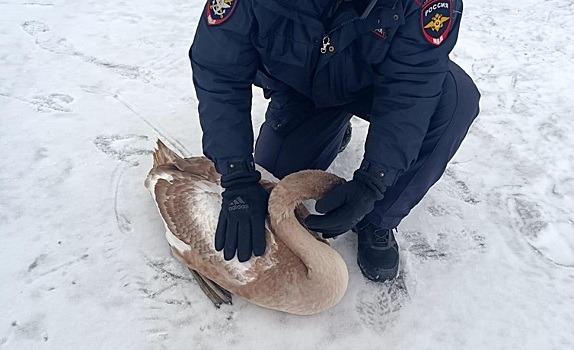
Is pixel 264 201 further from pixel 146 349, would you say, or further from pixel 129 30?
pixel 129 30

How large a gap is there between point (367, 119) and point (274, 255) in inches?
35.8

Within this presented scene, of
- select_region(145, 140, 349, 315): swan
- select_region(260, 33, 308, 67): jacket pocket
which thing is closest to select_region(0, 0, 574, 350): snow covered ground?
select_region(145, 140, 349, 315): swan

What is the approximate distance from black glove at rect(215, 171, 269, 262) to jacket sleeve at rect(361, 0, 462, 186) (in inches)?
20.4

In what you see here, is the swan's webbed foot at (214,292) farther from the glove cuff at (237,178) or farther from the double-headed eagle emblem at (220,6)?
the double-headed eagle emblem at (220,6)

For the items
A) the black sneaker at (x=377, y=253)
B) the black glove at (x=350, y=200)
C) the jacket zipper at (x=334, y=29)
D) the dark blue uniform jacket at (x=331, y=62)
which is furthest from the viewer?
the black sneaker at (x=377, y=253)

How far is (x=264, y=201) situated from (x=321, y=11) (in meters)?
0.87

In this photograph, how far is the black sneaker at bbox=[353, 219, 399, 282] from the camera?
272cm

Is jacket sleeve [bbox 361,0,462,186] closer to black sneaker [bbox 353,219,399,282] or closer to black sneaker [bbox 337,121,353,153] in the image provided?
black sneaker [bbox 353,219,399,282]

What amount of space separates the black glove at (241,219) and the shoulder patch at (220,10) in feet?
2.17

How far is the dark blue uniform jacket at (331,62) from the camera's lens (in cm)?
214

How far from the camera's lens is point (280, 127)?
3.00 meters

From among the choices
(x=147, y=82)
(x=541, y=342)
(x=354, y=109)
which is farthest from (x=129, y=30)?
(x=541, y=342)

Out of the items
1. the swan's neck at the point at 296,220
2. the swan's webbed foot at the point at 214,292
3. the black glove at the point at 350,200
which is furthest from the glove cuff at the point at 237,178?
the swan's webbed foot at the point at 214,292

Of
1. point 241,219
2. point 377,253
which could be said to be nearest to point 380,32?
point 241,219
